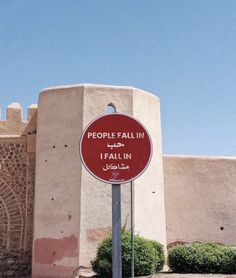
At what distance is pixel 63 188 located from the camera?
499 inches

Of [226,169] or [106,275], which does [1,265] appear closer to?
[106,275]

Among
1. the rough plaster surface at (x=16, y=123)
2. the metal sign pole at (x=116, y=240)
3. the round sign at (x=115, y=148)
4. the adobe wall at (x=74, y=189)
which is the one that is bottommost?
the metal sign pole at (x=116, y=240)

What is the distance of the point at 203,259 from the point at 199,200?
443 centimetres

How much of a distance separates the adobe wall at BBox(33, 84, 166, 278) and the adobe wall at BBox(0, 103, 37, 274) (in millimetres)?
770

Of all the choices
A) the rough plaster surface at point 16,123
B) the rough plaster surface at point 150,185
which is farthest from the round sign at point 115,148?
the rough plaster surface at point 16,123

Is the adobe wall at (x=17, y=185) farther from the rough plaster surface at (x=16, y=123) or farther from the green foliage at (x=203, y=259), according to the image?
the green foliage at (x=203, y=259)

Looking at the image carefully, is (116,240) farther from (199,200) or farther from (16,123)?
(199,200)

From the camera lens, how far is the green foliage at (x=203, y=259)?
1126cm

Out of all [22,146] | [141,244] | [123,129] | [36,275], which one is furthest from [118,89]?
[123,129]

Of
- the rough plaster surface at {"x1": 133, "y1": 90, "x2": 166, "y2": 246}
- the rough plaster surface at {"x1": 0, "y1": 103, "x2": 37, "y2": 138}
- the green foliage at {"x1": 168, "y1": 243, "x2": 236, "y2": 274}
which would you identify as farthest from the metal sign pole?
the rough plaster surface at {"x1": 0, "y1": 103, "x2": 37, "y2": 138}

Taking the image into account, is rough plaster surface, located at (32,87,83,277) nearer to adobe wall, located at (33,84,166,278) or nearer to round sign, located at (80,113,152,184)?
adobe wall, located at (33,84,166,278)

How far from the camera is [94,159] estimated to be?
11.0ft

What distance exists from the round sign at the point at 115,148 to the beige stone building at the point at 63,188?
9.07 m

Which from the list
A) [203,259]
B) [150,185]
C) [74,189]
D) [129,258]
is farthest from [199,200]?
[129,258]
